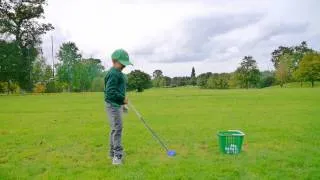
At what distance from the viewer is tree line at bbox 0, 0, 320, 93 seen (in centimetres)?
6538

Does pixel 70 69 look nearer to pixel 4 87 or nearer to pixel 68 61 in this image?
pixel 68 61

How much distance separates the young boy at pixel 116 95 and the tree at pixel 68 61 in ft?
283

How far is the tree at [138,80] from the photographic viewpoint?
337 feet

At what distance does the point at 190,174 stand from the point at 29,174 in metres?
2.94

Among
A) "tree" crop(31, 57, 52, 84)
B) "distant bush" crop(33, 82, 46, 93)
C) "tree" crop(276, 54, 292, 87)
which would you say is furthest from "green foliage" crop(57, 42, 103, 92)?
"tree" crop(276, 54, 292, 87)

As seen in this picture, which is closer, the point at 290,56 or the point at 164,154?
the point at 164,154

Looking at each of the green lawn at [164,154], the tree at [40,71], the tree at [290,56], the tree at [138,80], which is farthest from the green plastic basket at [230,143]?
the tree at [290,56]

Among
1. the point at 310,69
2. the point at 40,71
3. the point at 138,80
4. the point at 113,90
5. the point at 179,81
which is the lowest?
the point at 113,90

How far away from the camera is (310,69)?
98875 millimetres

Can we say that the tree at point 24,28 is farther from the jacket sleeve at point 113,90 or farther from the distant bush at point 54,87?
the jacket sleeve at point 113,90

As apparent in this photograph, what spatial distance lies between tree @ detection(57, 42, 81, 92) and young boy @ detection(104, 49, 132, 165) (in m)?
86.3

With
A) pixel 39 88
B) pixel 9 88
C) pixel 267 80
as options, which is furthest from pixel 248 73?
pixel 9 88

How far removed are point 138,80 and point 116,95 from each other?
96816 mm

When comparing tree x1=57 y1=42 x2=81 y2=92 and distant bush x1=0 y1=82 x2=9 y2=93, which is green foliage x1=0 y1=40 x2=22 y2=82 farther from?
tree x1=57 y1=42 x2=81 y2=92
